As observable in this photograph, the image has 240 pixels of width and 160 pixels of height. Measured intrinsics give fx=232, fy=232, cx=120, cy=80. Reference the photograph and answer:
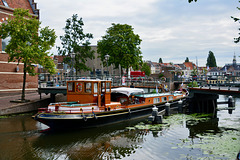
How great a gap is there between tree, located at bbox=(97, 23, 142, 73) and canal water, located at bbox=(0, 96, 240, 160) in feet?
77.3

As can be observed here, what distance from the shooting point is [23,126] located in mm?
19562

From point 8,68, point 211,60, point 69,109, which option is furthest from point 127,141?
point 211,60

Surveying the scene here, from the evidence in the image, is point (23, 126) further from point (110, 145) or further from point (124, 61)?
point (124, 61)

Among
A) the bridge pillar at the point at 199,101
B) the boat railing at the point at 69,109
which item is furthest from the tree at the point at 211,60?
the boat railing at the point at 69,109

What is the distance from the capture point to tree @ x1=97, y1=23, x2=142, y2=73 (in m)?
42.9

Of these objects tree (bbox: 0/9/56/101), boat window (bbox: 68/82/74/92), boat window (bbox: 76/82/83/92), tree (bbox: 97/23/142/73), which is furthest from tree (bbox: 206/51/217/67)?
boat window (bbox: 68/82/74/92)

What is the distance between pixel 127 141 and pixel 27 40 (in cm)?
1684

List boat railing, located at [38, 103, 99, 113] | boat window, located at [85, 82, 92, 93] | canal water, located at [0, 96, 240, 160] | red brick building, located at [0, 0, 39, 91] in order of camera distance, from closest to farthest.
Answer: canal water, located at [0, 96, 240, 160], boat railing, located at [38, 103, 99, 113], boat window, located at [85, 82, 92, 93], red brick building, located at [0, 0, 39, 91]

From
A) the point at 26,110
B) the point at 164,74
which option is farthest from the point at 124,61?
the point at 164,74

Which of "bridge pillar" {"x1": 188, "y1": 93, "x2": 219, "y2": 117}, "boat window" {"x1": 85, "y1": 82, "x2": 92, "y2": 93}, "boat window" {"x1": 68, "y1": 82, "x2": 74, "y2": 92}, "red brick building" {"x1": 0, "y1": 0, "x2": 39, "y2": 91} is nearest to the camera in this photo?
"boat window" {"x1": 85, "y1": 82, "x2": 92, "y2": 93}

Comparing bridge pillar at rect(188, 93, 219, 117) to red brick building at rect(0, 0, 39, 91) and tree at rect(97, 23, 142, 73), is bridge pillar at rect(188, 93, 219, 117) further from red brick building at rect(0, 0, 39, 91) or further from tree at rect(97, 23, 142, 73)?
red brick building at rect(0, 0, 39, 91)

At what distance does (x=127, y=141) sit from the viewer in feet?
50.6

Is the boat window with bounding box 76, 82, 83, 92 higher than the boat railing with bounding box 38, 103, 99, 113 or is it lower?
higher

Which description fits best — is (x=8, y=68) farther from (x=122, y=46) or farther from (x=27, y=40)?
(x=122, y=46)
